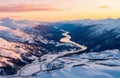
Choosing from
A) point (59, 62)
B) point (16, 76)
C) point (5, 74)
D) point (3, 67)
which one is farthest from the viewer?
point (59, 62)

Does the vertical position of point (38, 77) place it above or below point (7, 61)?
below

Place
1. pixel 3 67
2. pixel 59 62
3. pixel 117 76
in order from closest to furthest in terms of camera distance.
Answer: pixel 117 76, pixel 3 67, pixel 59 62

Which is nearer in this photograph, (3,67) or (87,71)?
(87,71)

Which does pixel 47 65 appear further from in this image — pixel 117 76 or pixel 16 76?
pixel 117 76

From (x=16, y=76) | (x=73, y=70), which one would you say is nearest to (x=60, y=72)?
(x=73, y=70)

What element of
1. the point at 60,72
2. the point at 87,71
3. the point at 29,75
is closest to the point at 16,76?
the point at 29,75

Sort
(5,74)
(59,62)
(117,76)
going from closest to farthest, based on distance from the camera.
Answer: (117,76) → (5,74) → (59,62)

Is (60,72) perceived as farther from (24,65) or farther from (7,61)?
(7,61)

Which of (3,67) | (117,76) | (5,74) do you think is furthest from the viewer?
(3,67)

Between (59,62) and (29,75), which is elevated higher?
(59,62)
